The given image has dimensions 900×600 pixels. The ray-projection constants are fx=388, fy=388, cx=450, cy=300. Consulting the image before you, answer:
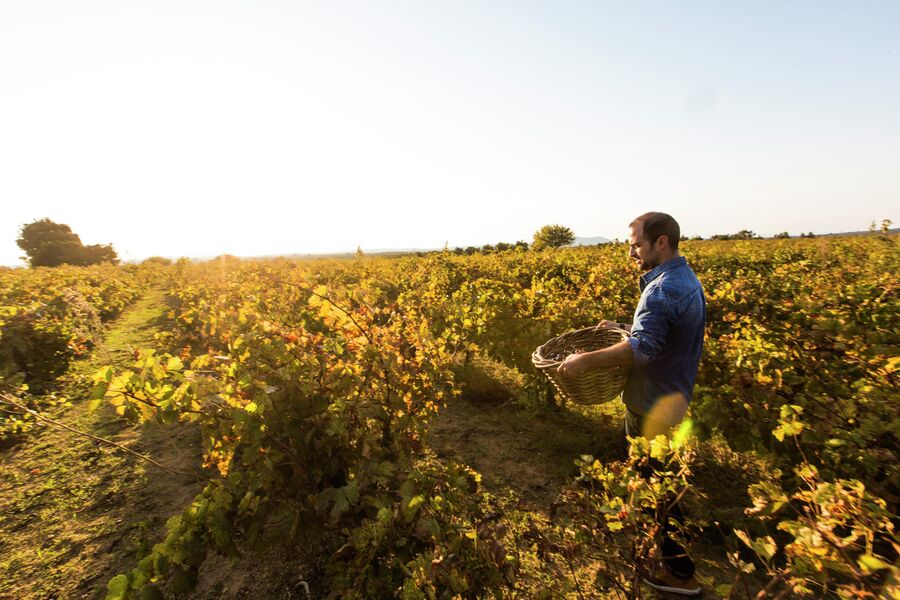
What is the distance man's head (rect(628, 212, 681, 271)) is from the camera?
255 centimetres

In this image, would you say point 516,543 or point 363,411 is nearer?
point 363,411

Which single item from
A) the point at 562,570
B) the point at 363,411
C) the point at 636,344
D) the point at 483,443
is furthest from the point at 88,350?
the point at 636,344

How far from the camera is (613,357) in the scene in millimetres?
2359

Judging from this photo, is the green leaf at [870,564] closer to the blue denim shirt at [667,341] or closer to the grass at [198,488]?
the grass at [198,488]

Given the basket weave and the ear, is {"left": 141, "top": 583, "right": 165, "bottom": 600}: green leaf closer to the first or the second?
the basket weave

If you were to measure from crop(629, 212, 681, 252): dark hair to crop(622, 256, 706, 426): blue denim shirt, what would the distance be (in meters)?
0.14

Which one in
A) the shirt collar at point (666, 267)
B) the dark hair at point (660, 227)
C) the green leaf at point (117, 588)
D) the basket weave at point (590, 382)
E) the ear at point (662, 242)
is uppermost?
the dark hair at point (660, 227)

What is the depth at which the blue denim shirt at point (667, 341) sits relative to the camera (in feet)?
7.70

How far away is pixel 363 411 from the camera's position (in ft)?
7.15

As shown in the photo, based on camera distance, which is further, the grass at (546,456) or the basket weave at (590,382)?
the grass at (546,456)

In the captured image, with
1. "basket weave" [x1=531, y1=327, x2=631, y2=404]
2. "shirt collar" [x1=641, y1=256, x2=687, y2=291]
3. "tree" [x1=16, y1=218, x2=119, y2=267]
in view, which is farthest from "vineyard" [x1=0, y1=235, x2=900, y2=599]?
"tree" [x1=16, y1=218, x2=119, y2=267]

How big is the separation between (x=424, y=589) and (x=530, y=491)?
2.57 meters

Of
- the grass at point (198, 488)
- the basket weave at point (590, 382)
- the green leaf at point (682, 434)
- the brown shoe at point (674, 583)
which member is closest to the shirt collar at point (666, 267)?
the basket weave at point (590, 382)

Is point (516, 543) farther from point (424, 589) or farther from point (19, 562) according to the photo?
point (19, 562)
